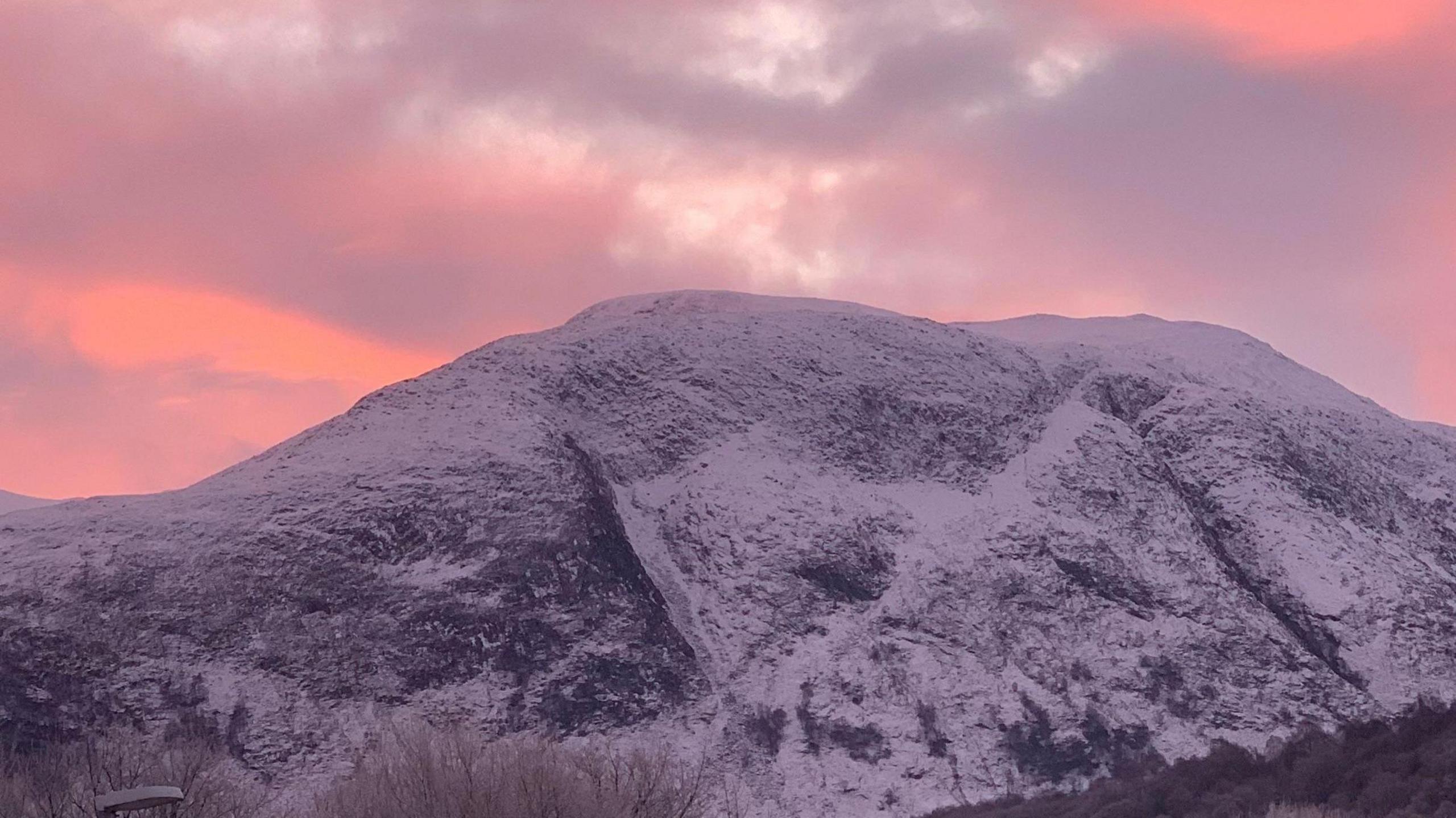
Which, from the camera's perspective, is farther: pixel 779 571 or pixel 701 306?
pixel 701 306

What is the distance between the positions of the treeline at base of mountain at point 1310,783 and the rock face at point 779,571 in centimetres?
1863

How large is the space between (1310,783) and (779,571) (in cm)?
5616

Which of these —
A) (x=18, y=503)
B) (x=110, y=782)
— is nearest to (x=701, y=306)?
(x=18, y=503)

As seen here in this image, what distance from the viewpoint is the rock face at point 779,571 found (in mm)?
107562

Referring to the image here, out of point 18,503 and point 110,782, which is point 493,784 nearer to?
point 110,782

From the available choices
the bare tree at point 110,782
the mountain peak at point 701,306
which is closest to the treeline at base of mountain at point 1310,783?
the bare tree at point 110,782

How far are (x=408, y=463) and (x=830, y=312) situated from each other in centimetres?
5353

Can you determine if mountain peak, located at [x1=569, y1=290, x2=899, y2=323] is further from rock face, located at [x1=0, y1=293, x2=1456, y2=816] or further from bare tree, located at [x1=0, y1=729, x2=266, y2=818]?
bare tree, located at [x1=0, y1=729, x2=266, y2=818]

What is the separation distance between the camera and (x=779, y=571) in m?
124

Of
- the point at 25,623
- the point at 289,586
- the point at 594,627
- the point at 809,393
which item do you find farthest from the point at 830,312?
the point at 25,623

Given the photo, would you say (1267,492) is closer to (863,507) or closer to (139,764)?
(863,507)

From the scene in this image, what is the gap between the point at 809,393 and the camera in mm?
144250

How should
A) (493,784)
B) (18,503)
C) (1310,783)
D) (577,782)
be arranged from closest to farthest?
(493,784), (577,782), (1310,783), (18,503)

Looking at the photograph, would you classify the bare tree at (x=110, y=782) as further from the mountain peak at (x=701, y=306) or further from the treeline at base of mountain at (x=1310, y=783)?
the mountain peak at (x=701, y=306)
